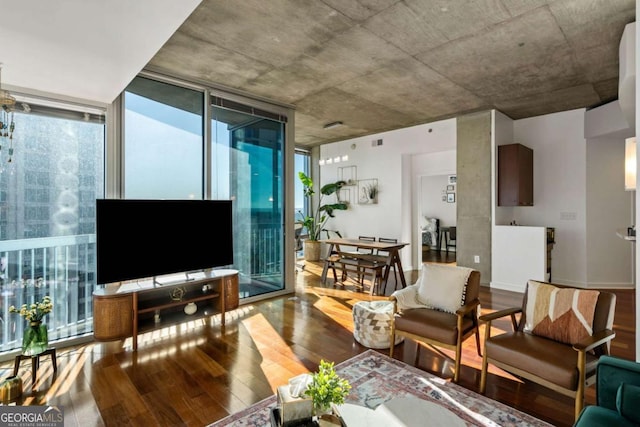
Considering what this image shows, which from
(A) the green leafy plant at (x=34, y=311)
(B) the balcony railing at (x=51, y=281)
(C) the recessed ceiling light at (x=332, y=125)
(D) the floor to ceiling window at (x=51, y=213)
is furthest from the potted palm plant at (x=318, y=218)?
(A) the green leafy plant at (x=34, y=311)

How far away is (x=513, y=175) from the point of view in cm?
548

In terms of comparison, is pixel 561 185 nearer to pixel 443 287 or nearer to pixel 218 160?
pixel 443 287

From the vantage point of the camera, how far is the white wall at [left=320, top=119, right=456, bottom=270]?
6.59 metres

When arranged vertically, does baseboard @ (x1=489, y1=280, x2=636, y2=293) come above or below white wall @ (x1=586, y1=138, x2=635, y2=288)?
below

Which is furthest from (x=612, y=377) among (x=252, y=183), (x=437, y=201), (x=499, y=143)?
(x=437, y=201)

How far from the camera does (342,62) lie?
3.76 m

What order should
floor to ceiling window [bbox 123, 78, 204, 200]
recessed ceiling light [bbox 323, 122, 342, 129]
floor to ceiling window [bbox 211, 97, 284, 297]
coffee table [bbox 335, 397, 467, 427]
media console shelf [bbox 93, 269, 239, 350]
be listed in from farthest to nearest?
recessed ceiling light [bbox 323, 122, 342, 129]
floor to ceiling window [bbox 211, 97, 284, 297]
floor to ceiling window [bbox 123, 78, 204, 200]
media console shelf [bbox 93, 269, 239, 350]
coffee table [bbox 335, 397, 467, 427]

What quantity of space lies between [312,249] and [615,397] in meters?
6.89

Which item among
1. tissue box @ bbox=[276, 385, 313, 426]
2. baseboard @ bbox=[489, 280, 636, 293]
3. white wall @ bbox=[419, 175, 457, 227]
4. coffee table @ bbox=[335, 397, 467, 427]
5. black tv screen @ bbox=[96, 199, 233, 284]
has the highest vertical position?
white wall @ bbox=[419, 175, 457, 227]

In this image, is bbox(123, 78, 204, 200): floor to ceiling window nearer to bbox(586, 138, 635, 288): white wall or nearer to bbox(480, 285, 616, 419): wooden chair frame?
bbox(480, 285, 616, 419): wooden chair frame

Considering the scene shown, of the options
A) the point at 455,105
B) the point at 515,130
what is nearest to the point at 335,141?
the point at 455,105

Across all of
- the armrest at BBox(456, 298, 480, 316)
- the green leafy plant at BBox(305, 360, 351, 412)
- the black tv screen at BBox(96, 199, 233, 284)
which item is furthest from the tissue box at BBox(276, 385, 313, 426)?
the black tv screen at BBox(96, 199, 233, 284)

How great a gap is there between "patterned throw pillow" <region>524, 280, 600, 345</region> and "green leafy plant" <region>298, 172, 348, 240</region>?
558cm

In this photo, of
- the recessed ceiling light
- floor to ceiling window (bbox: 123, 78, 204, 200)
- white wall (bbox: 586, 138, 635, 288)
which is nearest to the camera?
floor to ceiling window (bbox: 123, 78, 204, 200)
